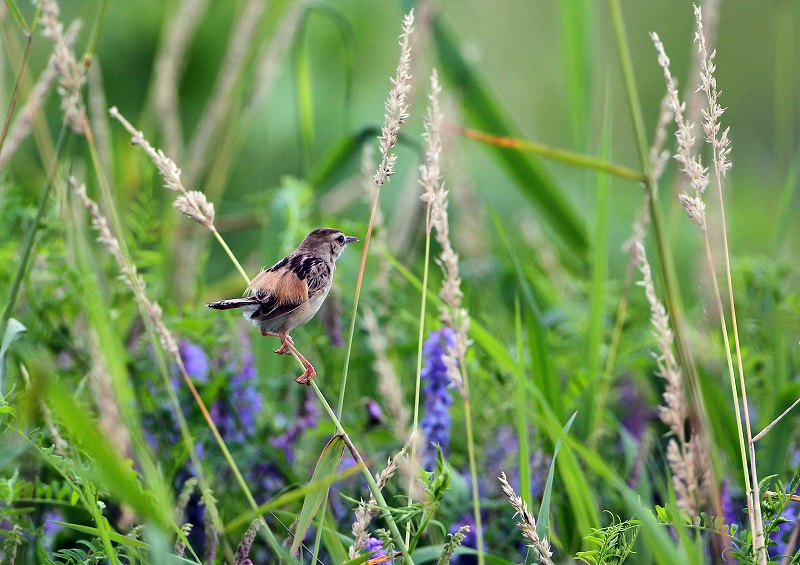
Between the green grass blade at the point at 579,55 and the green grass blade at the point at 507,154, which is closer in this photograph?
the green grass blade at the point at 579,55

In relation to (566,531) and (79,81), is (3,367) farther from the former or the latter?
(566,531)

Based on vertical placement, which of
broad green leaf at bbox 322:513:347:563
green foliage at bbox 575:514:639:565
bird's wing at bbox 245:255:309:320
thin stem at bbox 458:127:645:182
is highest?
thin stem at bbox 458:127:645:182

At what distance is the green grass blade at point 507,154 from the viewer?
8.91 feet

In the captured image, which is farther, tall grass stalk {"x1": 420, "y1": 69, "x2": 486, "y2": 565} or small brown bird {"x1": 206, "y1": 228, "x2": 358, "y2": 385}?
tall grass stalk {"x1": 420, "y1": 69, "x2": 486, "y2": 565}

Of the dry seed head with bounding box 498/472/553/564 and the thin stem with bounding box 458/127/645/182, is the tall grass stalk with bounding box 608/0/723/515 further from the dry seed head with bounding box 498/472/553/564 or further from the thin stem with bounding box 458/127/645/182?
the dry seed head with bounding box 498/472/553/564

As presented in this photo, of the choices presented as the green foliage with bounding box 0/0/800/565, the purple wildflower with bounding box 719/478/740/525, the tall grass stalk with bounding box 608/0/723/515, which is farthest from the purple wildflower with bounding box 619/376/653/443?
A: the tall grass stalk with bounding box 608/0/723/515

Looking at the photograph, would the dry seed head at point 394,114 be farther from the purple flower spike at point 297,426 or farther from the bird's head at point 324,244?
the purple flower spike at point 297,426

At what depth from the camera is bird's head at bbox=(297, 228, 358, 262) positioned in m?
1.33

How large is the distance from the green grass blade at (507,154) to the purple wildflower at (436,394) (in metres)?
0.83

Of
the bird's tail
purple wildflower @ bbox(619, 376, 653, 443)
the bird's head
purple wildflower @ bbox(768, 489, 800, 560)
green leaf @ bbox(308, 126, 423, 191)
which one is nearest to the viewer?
the bird's tail

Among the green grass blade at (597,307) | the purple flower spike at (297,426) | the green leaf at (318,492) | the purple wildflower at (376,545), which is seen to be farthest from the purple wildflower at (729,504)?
the green leaf at (318,492)

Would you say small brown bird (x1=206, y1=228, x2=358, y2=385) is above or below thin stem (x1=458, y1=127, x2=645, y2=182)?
below

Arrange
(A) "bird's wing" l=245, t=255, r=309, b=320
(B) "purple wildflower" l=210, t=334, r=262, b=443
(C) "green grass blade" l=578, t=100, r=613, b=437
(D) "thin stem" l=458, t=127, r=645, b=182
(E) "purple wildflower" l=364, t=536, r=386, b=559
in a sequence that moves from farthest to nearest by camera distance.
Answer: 1. (B) "purple wildflower" l=210, t=334, r=262, b=443
2. (C) "green grass blade" l=578, t=100, r=613, b=437
3. (D) "thin stem" l=458, t=127, r=645, b=182
4. (E) "purple wildflower" l=364, t=536, r=386, b=559
5. (A) "bird's wing" l=245, t=255, r=309, b=320

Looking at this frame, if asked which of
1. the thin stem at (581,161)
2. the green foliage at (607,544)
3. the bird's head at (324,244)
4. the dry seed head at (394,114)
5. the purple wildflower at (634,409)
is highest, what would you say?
the dry seed head at (394,114)
